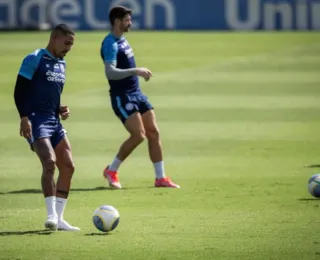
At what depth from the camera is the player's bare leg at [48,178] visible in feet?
37.9

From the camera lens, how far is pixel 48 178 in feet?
38.0

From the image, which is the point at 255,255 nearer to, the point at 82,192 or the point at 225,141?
the point at 82,192

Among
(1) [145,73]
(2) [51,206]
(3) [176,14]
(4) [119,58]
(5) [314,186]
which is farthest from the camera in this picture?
(3) [176,14]

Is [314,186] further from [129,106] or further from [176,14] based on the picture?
[176,14]

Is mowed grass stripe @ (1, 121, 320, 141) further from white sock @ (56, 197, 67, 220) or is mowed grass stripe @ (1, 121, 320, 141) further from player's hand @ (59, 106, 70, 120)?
white sock @ (56, 197, 67, 220)

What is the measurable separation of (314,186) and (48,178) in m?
3.59

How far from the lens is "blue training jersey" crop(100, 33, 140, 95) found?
48.5 feet

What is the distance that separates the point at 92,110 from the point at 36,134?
38.0ft

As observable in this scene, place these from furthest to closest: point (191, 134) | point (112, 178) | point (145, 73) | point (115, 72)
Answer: point (191, 134) → point (112, 178) → point (115, 72) → point (145, 73)

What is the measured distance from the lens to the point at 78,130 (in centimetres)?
2053

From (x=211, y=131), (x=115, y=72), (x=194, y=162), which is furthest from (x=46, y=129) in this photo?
(x=211, y=131)

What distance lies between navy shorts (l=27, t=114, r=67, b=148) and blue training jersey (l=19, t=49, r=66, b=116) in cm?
6

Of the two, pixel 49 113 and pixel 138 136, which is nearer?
pixel 49 113

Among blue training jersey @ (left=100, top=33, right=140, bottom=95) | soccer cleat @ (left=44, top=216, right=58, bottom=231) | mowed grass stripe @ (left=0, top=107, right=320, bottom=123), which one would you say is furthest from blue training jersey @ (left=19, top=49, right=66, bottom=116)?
mowed grass stripe @ (left=0, top=107, right=320, bottom=123)
